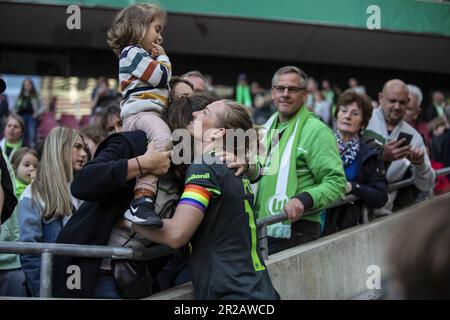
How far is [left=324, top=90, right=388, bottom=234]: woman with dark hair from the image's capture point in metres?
6.14

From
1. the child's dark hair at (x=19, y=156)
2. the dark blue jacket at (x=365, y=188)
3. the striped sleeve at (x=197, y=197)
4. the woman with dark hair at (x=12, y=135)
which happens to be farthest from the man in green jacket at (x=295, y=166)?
the woman with dark hair at (x=12, y=135)

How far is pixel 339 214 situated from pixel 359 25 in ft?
40.1

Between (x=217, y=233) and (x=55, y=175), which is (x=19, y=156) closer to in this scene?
(x=55, y=175)

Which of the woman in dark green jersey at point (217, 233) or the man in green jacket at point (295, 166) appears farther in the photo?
the man in green jacket at point (295, 166)

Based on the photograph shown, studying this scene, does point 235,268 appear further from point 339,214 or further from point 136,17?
point 339,214

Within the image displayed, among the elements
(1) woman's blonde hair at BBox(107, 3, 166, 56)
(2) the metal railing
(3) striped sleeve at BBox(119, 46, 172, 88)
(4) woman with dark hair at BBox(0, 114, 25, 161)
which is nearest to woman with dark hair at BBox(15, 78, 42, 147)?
(4) woman with dark hair at BBox(0, 114, 25, 161)

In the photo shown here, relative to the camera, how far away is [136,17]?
13.2 ft

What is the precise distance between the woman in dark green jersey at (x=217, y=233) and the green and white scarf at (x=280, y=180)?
1803mm

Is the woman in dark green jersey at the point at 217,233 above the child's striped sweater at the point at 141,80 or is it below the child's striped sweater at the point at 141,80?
below

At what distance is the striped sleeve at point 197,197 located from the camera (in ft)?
10.8

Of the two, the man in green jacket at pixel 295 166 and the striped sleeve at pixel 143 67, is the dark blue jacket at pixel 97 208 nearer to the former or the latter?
the striped sleeve at pixel 143 67

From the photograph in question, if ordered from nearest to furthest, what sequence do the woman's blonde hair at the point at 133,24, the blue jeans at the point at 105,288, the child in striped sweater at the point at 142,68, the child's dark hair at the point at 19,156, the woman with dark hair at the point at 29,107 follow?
the blue jeans at the point at 105,288
the child in striped sweater at the point at 142,68
the woman's blonde hair at the point at 133,24
the child's dark hair at the point at 19,156
the woman with dark hair at the point at 29,107

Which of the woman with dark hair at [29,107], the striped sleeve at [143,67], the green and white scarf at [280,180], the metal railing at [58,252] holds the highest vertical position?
the woman with dark hair at [29,107]

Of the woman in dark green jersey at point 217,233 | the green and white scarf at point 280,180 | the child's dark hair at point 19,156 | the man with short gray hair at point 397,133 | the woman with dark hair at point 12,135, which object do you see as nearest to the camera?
the woman in dark green jersey at point 217,233
